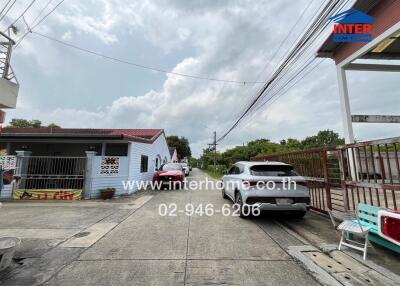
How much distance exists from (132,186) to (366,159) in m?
10.4

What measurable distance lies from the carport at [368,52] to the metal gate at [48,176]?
1130 centimetres

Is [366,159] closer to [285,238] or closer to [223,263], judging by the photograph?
[285,238]

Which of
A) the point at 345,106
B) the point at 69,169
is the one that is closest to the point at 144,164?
the point at 69,169

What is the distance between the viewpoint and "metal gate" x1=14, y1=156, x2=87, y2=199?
10266mm

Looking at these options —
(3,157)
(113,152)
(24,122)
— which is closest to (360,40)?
(113,152)

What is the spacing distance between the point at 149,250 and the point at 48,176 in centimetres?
907

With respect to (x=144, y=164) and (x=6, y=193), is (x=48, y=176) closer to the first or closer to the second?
(x=6, y=193)

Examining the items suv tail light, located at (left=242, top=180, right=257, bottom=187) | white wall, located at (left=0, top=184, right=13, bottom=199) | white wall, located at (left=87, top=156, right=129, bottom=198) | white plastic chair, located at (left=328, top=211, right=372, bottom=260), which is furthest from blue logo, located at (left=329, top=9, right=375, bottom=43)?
white wall, located at (left=0, top=184, right=13, bottom=199)

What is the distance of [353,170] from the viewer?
523 cm

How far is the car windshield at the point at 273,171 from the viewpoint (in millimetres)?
6141

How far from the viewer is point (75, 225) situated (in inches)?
233

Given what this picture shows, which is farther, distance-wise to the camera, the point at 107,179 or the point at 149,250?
the point at 107,179

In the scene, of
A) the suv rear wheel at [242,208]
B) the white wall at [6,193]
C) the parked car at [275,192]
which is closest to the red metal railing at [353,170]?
the parked car at [275,192]

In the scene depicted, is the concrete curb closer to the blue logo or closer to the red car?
the blue logo
